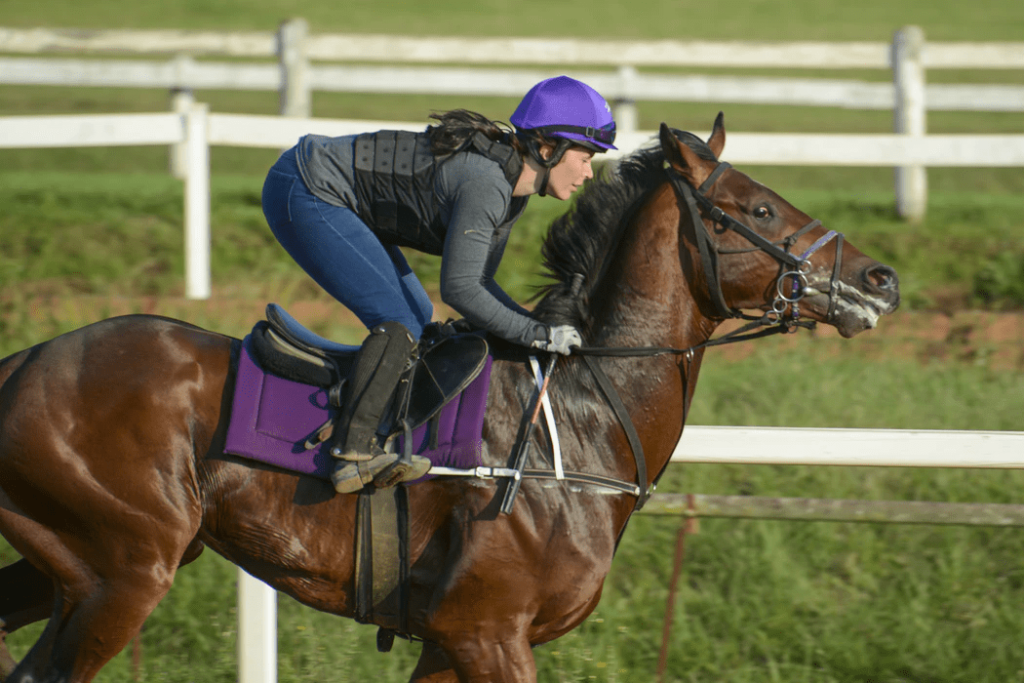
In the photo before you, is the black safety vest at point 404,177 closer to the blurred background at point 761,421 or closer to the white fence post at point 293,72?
the blurred background at point 761,421

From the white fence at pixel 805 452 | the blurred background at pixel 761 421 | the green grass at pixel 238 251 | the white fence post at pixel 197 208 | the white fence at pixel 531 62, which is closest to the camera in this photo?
the white fence at pixel 805 452

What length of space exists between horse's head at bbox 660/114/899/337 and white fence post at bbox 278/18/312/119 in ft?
20.2

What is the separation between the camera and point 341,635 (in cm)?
445

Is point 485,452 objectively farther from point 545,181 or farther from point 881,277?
point 881,277

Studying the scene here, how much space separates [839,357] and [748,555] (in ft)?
7.18

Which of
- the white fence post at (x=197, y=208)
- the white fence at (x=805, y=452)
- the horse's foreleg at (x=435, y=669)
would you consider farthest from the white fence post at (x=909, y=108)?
the horse's foreleg at (x=435, y=669)

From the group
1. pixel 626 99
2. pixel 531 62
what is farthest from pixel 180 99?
pixel 626 99

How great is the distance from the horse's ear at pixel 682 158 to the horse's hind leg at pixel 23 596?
2385mm

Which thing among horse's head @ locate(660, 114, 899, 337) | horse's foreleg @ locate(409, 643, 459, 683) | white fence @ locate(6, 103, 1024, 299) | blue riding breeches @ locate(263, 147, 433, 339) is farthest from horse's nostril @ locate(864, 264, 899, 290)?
white fence @ locate(6, 103, 1024, 299)

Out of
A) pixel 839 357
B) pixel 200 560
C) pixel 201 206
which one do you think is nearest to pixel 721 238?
pixel 200 560

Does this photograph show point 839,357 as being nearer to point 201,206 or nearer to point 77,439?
point 201,206

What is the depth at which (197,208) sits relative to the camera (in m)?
6.53

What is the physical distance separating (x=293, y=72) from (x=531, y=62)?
2.02 metres

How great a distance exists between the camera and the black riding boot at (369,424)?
307 centimetres
